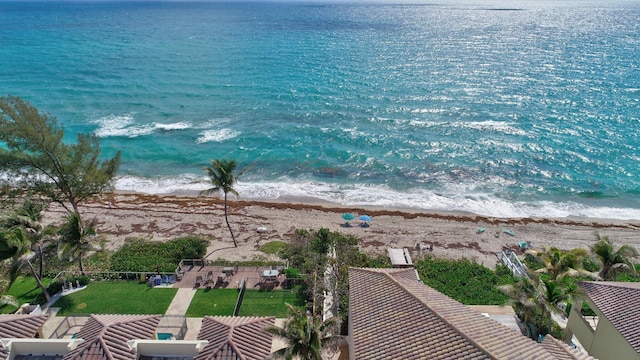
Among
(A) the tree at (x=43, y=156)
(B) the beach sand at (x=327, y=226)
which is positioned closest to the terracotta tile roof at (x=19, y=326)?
(A) the tree at (x=43, y=156)

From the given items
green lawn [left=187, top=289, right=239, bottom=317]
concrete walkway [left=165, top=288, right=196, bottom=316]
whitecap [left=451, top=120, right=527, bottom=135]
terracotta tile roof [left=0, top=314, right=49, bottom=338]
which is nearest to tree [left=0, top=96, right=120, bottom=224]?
concrete walkway [left=165, top=288, right=196, bottom=316]

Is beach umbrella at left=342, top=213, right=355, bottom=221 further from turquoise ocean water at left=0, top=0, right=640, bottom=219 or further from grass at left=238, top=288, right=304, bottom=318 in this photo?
grass at left=238, top=288, right=304, bottom=318

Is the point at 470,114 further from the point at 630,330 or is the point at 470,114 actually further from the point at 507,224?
the point at 630,330

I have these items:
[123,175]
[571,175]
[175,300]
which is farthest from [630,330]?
[123,175]

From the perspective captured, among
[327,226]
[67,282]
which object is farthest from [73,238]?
[327,226]

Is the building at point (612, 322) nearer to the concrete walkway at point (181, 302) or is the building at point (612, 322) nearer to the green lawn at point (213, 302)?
the green lawn at point (213, 302)

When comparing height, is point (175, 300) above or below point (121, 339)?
below
